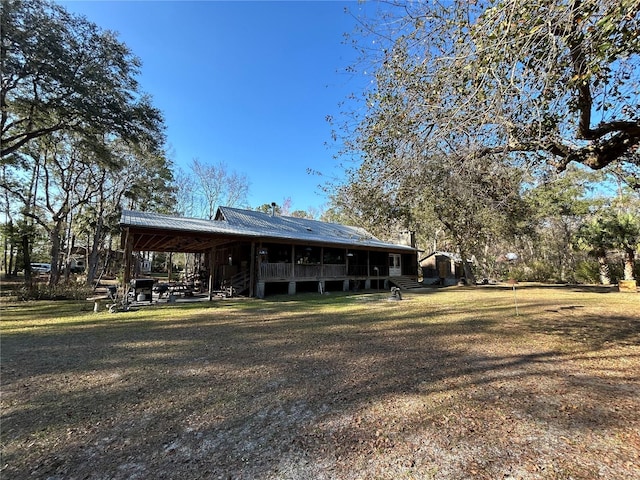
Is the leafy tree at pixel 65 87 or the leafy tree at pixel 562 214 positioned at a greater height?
the leafy tree at pixel 65 87

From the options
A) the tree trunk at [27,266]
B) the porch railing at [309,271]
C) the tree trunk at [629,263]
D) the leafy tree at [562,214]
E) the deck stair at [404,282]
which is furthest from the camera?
the deck stair at [404,282]

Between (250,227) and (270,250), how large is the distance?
77.3 inches

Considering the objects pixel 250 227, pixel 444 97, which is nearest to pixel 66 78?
pixel 250 227

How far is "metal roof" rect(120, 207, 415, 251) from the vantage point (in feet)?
38.4

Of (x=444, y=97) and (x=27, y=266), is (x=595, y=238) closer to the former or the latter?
(x=444, y=97)

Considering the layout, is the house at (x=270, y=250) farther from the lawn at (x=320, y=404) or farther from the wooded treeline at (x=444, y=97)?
the lawn at (x=320, y=404)

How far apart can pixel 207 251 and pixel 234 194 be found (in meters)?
13.1

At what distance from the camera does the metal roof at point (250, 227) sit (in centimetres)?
1171

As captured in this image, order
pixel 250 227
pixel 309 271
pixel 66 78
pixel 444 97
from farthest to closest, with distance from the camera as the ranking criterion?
pixel 309 271, pixel 250 227, pixel 66 78, pixel 444 97

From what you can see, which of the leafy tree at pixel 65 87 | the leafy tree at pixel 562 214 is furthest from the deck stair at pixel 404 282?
the leafy tree at pixel 65 87

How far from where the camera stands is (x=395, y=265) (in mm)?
23203

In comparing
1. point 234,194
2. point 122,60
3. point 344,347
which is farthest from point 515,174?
point 234,194

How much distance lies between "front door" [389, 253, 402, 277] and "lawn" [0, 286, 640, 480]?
1560cm

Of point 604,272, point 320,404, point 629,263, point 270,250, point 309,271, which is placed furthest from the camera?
point 604,272
